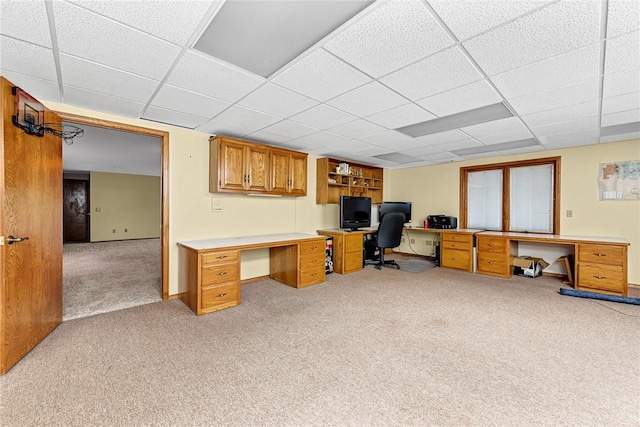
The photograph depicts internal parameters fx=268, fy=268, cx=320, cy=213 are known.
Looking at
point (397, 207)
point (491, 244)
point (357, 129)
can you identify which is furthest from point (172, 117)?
point (491, 244)

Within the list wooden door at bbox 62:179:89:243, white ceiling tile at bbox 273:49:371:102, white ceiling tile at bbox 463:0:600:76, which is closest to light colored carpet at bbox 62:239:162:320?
wooden door at bbox 62:179:89:243

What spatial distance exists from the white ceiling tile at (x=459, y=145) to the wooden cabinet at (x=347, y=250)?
6.73 ft

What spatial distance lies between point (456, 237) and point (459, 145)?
68.5 inches

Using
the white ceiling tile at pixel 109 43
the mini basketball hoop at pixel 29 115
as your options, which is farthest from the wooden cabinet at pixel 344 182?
the mini basketball hoop at pixel 29 115

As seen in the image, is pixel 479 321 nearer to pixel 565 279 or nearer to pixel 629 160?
pixel 565 279

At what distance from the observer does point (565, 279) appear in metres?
4.39

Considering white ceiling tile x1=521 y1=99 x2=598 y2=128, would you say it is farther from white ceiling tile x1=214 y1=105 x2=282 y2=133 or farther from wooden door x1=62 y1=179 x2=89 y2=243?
wooden door x1=62 y1=179 x2=89 y2=243

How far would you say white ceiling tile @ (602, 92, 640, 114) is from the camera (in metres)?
2.50

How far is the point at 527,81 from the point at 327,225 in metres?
3.93

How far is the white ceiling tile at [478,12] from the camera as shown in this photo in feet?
4.63

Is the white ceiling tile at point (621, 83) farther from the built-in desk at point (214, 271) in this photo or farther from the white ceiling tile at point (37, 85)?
the white ceiling tile at point (37, 85)

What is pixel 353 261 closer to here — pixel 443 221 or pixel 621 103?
pixel 443 221

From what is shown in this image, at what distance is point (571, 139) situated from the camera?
397 cm

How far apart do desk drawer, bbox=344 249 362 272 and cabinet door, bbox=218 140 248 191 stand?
7.31 ft
